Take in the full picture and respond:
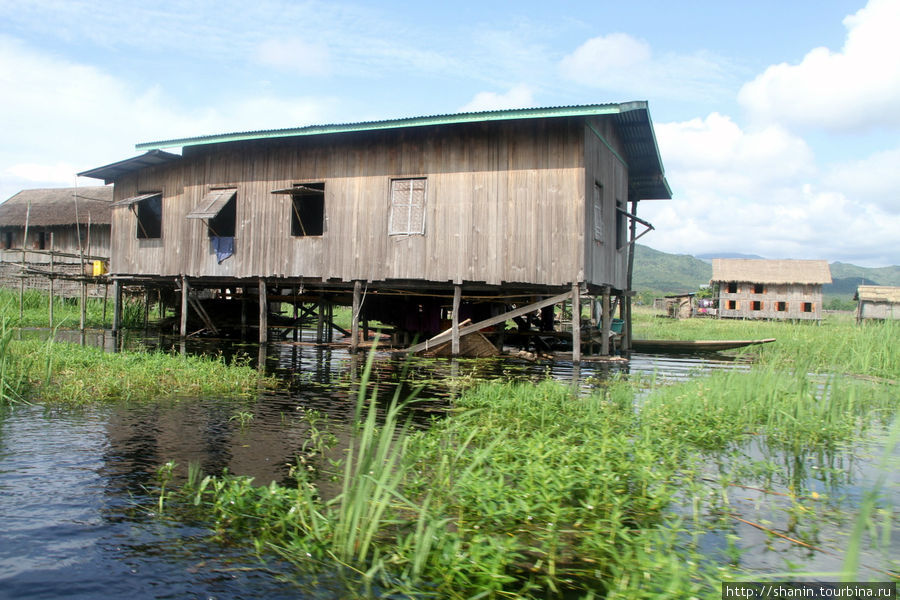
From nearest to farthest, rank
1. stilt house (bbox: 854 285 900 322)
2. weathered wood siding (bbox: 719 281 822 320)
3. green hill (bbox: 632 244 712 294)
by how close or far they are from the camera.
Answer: stilt house (bbox: 854 285 900 322) < weathered wood siding (bbox: 719 281 822 320) < green hill (bbox: 632 244 712 294)

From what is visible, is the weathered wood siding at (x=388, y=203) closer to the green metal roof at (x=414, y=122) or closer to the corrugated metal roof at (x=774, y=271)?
the green metal roof at (x=414, y=122)

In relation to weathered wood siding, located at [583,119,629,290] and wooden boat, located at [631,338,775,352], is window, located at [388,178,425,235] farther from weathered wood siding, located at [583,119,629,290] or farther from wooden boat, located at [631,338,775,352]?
wooden boat, located at [631,338,775,352]

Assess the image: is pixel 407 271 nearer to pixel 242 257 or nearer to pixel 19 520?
pixel 242 257

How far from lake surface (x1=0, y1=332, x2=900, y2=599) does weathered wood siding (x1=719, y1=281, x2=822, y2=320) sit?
124 feet

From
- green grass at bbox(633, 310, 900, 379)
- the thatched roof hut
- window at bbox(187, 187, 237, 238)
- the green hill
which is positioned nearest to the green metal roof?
window at bbox(187, 187, 237, 238)

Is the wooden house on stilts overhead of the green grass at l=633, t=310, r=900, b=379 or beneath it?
overhead

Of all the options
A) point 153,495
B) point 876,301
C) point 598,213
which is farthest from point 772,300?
point 153,495

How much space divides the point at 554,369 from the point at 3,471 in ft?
31.6

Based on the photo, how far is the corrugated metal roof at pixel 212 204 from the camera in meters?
15.5

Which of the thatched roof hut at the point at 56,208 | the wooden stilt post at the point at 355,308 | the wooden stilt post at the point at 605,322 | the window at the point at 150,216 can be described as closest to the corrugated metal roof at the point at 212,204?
the wooden stilt post at the point at 355,308

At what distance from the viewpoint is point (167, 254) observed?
57.1 ft

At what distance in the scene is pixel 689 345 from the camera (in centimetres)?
1747

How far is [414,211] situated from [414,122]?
6.42 feet

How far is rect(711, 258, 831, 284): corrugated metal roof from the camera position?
4059 centimetres
